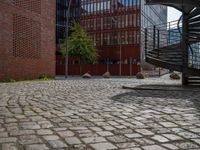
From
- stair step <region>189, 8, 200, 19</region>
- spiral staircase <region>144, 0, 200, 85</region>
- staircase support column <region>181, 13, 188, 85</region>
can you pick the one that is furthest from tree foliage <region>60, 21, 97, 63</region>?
stair step <region>189, 8, 200, 19</region>

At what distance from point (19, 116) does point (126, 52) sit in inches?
2264

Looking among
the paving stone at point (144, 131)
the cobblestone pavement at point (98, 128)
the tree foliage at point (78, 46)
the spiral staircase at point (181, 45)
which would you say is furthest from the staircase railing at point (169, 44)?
the tree foliage at point (78, 46)

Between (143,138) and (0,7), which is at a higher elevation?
(0,7)

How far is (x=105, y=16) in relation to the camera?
67.8 metres

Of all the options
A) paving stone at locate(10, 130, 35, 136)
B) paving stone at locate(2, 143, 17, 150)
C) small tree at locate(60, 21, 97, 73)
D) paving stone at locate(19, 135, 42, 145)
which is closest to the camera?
paving stone at locate(2, 143, 17, 150)

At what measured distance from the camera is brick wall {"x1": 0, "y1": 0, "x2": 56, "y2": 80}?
22688mm

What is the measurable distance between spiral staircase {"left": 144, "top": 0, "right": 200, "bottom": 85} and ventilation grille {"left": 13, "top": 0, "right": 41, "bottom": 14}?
1062 cm

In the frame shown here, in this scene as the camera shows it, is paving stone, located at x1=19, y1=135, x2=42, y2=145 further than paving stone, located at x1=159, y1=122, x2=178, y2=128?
No

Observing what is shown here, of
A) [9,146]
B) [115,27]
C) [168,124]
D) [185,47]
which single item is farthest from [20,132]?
[115,27]

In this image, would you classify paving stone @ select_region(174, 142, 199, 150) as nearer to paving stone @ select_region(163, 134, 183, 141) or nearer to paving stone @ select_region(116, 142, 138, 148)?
paving stone @ select_region(163, 134, 183, 141)

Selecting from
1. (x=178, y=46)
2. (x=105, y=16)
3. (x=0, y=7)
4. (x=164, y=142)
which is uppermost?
(x=105, y=16)

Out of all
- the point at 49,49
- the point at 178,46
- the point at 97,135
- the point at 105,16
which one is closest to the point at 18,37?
the point at 49,49

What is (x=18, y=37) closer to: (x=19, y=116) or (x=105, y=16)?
(x=19, y=116)

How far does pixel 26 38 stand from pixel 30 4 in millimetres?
2789
